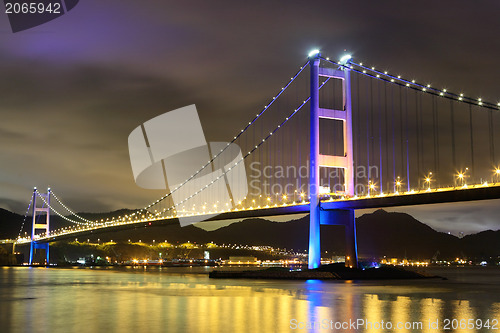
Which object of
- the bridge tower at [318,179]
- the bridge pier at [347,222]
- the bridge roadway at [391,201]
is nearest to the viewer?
the bridge roadway at [391,201]

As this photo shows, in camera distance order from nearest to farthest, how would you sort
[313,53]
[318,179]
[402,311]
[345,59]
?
[402,311] → [318,179] → [345,59] → [313,53]

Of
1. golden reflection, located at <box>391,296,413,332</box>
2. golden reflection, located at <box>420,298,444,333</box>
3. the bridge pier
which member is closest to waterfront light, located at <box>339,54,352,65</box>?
the bridge pier

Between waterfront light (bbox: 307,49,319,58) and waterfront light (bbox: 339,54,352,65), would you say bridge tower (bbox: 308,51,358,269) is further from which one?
waterfront light (bbox: 307,49,319,58)

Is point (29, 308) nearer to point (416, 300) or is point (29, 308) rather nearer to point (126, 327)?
point (126, 327)

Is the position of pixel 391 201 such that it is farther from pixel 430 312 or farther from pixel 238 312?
pixel 238 312

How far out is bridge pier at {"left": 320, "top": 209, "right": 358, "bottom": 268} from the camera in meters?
48.9

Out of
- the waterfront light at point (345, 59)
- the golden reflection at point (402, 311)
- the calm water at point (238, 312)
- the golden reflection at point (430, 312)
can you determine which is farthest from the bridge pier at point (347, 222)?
the golden reflection at point (430, 312)

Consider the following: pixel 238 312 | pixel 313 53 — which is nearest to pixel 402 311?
pixel 238 312

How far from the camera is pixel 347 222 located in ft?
163

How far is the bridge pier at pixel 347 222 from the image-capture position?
48.9m

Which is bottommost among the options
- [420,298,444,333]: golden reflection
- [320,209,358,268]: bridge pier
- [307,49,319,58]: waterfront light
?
[420,298,444,333]: golden reflection

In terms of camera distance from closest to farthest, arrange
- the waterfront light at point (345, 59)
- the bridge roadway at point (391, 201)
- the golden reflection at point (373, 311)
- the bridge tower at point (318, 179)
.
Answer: the golden reflection at point (373, 311)
the bridge roadway at point (391, 201)
the bridge tower at point (318, 179)
the waterfront light at point (345, 59)

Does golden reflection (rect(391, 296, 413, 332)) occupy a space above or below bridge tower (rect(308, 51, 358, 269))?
below

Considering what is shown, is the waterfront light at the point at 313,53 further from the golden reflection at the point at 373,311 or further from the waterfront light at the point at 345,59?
the golden reflection at the point at 373,311
